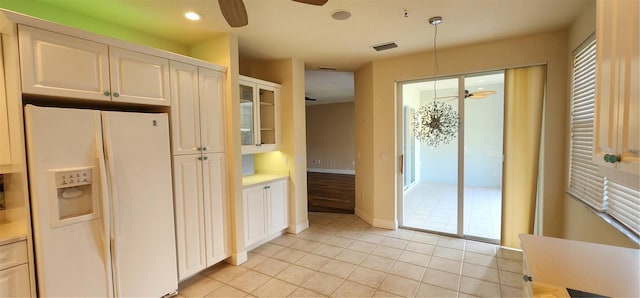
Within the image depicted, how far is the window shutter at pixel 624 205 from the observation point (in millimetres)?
1655

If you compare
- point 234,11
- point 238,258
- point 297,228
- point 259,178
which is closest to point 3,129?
point 234,11

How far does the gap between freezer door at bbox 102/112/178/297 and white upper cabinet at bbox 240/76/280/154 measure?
3.58ft

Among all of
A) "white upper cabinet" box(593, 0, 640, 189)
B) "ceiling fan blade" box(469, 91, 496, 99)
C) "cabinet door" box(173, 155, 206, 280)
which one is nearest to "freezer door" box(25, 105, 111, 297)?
"cabinet door" box(173, 155, 206, 280)

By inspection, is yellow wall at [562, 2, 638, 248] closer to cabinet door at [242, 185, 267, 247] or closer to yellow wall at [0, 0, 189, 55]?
cabinet door at [242, 185, 267, 247]

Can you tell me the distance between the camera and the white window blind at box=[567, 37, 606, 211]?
2174mm

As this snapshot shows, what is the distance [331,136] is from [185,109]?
7149 mm

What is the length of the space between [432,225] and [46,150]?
4195 millimetres

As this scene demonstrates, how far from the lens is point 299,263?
9.57ft

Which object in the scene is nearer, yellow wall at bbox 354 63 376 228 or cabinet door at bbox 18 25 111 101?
cabinet door at bbox 18 25 111 101

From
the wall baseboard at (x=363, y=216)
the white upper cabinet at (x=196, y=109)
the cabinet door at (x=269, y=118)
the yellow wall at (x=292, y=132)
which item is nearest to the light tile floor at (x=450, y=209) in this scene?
the wall baseboard at (x=363, y=216)

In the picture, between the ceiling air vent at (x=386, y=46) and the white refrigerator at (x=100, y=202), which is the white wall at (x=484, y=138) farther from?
the white refrigerator at (x=100, y=202)

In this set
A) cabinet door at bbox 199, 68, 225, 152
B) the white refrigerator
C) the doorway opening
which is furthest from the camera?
the doorway opening

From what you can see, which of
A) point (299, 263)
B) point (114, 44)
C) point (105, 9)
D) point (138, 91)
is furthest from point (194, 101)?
point (299, 263)

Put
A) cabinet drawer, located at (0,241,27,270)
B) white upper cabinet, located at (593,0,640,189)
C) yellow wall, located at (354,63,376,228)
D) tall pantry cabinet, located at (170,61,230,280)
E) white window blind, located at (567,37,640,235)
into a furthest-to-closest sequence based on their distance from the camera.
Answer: yellow wall, located at (354,63,376,228)
tall pantry cabinet, located at (170,61,230,280)
white window blind, located at (567,37,640,235)
cabinet drawer, located at (0,241,27,270)
white upper cabinet, located at (593,0,640,189)
